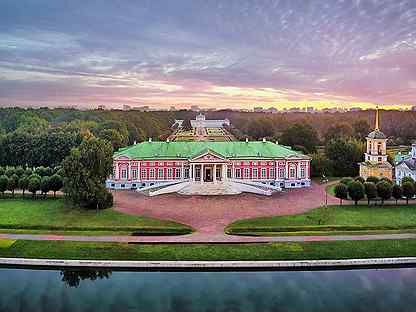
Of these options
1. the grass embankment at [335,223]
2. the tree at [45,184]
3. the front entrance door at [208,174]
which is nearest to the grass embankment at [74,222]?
the tree at [45,184]

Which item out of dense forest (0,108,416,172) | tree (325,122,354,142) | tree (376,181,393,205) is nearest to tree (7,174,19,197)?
dense forest (0,108,416,172)

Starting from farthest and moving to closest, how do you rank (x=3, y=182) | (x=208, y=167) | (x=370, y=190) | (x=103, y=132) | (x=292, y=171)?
(x=103, y=132) → (x=292, y=171) → (x=208, y=167) → (x=3, y=182) → (x=370, y=190)

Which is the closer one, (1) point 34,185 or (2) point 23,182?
(1) point 34,185

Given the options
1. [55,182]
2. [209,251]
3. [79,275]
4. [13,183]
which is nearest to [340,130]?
[55,182]

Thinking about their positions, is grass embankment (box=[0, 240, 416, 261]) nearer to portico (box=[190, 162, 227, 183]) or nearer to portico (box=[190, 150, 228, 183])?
portico (box=[190, 150, 228, 183])

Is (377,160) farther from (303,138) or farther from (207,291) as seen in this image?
(207,291)

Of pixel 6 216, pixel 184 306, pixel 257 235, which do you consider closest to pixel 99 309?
pixel 184 306

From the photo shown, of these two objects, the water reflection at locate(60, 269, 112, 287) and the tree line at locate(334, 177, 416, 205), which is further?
the tree line at locate(334, 177, 416, 205)
